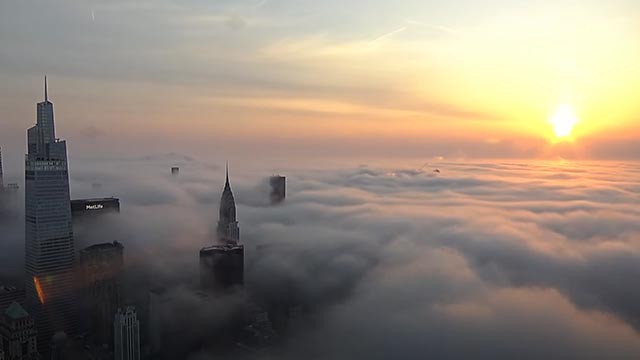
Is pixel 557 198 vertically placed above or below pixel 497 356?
above

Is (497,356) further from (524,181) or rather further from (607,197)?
(524,181)

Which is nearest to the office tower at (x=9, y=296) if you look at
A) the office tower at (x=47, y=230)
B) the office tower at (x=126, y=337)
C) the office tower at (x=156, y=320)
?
the office tower at (x=47, y=230)

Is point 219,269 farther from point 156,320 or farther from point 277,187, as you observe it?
point 277,187

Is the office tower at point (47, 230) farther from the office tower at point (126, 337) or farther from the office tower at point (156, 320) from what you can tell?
the office tower at point (126, 337)

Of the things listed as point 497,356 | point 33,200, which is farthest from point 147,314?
point 497,356

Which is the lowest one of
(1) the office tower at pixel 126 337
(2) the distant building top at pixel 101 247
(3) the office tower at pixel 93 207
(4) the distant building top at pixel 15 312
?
(1) the office tower at pixel 126 337

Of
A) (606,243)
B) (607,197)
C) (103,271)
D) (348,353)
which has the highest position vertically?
(607,197)

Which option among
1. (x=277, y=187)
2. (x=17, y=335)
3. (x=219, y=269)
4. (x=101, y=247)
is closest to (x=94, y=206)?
(x=101, y=247)
